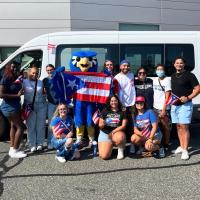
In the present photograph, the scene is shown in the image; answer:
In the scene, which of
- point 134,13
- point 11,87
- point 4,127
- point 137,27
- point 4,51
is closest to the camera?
point 11,87

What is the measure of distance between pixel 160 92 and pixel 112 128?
3.59 ft

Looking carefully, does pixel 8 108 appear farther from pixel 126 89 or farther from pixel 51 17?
pixel 51 17

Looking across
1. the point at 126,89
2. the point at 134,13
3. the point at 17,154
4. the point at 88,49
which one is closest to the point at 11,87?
the point at 17,154

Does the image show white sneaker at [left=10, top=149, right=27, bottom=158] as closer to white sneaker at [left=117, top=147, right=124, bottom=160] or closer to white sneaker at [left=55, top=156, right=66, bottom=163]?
white sneaker at [left=55, top=156, right=66, bottom=163]

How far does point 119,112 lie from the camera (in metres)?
6.32

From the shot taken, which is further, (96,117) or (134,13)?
(134,13)

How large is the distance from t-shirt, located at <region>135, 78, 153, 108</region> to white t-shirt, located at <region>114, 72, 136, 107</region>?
9 cm

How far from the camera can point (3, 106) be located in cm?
619

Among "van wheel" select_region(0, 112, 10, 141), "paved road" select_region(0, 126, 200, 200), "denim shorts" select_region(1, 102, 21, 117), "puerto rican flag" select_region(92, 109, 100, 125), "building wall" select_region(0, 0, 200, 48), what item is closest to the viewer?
"paved road" select_region(0, 126, 200, 200)

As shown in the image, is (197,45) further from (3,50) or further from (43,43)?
(3,50)

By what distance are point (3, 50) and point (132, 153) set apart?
12.9 m

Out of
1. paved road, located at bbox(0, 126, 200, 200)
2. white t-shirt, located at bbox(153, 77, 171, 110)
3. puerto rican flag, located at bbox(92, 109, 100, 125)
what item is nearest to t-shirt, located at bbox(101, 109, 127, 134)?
puerto rican flag, located at bbox(92, 109, 100, 125)

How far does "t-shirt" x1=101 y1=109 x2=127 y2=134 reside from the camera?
6.28m

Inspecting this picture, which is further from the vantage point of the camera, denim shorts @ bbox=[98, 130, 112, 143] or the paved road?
denim shorts @ bbox=[98, 130, 112, 143]
